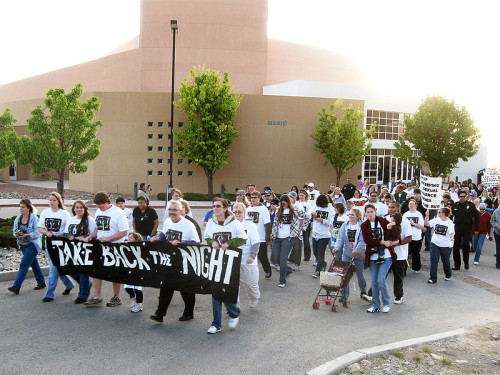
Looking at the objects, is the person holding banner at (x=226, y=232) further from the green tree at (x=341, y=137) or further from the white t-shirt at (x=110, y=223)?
the green tree at (x=341, y=137)

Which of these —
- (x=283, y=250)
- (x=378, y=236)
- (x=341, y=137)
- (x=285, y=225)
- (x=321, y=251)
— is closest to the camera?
(x=378, y=236)

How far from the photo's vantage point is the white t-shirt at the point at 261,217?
10430 millimetres

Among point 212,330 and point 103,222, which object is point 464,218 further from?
point 103,222

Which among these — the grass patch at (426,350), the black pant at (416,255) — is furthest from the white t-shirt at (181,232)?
the black pant at (416,255)

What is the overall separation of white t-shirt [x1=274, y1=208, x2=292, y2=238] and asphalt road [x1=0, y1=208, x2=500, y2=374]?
1.10 metres

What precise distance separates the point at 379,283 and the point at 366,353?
2.31 meters

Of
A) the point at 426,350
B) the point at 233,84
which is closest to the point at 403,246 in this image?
the point at 426,350

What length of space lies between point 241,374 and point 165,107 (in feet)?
92.6

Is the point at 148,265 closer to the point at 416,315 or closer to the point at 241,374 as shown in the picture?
the point at 241,374

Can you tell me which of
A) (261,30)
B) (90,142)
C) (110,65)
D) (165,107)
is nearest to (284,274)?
(90,142)

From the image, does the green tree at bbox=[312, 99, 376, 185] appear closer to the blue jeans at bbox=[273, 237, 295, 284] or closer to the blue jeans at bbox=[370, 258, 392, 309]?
the blue jeans at bbox=[273, 237, 295, 284]

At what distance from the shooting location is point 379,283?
835 cm

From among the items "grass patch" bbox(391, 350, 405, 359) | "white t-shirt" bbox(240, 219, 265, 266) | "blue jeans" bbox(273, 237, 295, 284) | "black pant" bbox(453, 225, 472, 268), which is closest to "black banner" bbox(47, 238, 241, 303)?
"white t-shirt" bbox(240, 219, 265, 266)

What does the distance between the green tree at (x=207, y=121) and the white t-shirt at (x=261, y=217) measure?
62.6ft
